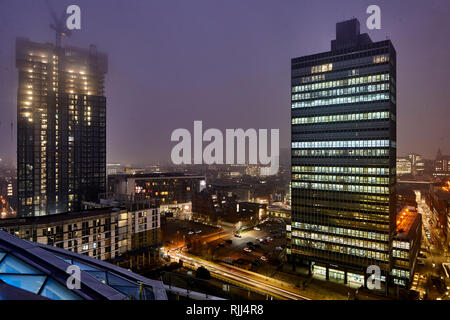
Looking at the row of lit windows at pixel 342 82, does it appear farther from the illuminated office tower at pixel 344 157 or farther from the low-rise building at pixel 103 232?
the low-rise building at pixel 103 232

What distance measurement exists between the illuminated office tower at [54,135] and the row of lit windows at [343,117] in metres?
59.0

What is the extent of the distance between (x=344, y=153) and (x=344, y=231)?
44.0 ft

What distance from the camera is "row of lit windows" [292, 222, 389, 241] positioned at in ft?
140

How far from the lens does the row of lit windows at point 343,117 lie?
1716 inches

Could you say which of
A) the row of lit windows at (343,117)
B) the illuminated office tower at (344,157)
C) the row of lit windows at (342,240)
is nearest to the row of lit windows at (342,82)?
the illuminated office tower at (344,157)

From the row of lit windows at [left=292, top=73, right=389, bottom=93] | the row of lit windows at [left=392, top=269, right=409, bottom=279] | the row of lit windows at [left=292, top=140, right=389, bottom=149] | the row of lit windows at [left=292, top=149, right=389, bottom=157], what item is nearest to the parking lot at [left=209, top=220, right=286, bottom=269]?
the row of lit windows at [left=392, top=269, right=409, bottom=279]

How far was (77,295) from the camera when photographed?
24.1 ft

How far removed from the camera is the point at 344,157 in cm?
Result: 4678

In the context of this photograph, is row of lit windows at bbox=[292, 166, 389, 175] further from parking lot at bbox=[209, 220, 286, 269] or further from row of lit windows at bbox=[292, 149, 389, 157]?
parking lot at bbox=[209, 220, 286, 269]

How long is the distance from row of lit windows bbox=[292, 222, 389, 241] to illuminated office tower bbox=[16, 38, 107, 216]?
58.8 meters

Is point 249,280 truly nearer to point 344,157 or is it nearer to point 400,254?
point 400,254
